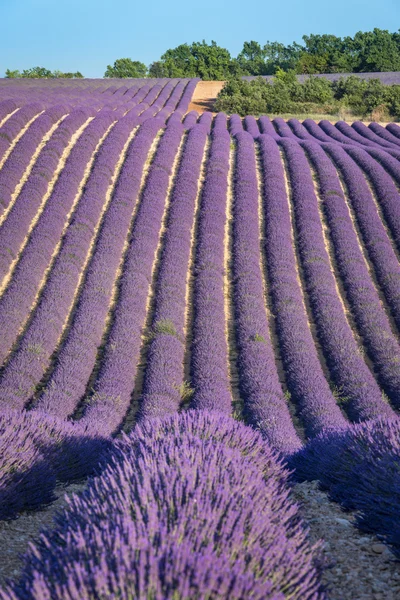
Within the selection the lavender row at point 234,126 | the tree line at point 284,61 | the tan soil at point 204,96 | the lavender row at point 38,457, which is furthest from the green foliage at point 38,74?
the lavender row at point 38,457

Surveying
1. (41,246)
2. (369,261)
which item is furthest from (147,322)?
(369,261)

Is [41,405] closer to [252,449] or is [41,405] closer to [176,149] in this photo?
[252,449]

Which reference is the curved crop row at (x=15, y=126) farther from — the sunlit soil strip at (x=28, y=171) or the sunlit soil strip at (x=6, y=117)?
the sunlit soil strip at (x=28, y=171)

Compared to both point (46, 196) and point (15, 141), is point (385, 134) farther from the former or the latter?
point (46, 196)

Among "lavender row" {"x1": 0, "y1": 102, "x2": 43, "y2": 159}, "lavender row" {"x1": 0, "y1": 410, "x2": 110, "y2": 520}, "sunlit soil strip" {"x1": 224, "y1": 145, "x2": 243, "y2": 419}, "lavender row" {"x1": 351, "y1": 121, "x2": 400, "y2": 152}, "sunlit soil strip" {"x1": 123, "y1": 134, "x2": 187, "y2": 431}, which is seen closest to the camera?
"lavender row" {"x1": 0, "y1": 410, "x2": 110, "y2": 520}

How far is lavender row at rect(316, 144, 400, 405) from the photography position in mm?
11075

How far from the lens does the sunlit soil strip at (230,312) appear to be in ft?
34.3

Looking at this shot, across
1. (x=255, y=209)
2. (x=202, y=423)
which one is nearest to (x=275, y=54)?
(x=255, y=209)

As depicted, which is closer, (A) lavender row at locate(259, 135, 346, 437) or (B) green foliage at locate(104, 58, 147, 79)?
(A) lavender row at locate(259, 135, 346, 437)

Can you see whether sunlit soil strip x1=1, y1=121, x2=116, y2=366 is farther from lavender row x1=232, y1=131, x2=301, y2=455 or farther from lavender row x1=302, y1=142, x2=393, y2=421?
lavender row x1=302, y1=142, x2=393, y2=421

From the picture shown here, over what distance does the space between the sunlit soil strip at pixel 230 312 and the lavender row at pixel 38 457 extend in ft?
9.61

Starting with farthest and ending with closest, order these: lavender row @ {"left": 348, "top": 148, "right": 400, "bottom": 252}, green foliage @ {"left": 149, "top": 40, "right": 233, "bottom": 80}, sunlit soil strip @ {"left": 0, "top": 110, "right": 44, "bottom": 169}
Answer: green foliage @ {"left": 149, "top": 40, "right": 233, "bottom": 80} → sunlit soil strip @ {"left": 0, "top": 110, "right": 44, "bottom": 169} → lavender row @ {"left": 348, "top": 148, "right": 400, "bottom": 252}

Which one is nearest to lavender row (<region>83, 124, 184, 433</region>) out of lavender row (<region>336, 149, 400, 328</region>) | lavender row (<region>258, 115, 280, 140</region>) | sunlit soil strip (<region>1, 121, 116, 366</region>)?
sunlit soil strip (<region>1, 121, 116, 366</region>)

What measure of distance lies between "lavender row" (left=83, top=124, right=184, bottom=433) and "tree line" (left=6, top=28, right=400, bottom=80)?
42790mm
